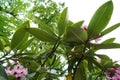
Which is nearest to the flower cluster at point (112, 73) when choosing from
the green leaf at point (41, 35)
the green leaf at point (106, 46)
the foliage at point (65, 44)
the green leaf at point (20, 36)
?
the foliage at point (65, 44)

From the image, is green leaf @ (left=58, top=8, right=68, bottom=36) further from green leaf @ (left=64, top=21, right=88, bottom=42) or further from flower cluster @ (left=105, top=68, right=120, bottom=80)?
flower cluster @ (left=105, top=68, right=120, bottom=80)

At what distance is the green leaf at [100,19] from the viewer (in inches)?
49.4

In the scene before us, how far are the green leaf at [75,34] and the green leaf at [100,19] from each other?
0.13 feet

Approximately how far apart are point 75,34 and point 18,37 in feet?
0.78

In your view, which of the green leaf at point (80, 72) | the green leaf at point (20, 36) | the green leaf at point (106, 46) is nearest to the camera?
the green leaf at point (20, 36)

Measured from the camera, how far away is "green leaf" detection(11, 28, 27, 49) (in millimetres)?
1217

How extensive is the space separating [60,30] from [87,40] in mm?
129

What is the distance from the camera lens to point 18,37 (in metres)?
1.24

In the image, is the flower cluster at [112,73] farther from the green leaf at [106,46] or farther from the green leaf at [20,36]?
the green leaf at [20,36]

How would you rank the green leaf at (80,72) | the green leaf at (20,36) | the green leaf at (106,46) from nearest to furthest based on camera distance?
the green leaf at (20,36) → the green leaf at (106,46) → the green leaf at (80,72)

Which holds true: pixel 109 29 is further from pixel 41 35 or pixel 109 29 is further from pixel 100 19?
pixel 41 35

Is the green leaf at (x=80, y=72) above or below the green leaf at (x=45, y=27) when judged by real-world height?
below

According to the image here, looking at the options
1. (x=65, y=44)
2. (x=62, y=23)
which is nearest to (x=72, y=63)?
(x=65, y=44)

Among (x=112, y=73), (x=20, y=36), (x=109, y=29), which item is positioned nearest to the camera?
(x=20, y=36)
